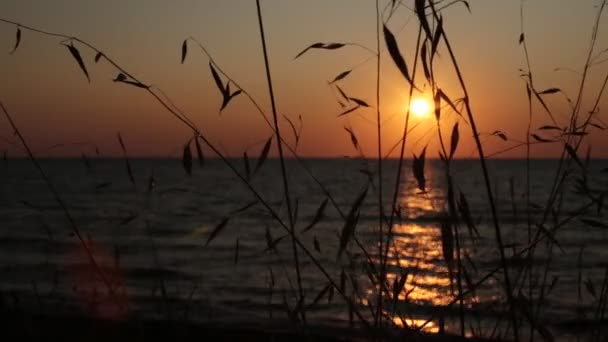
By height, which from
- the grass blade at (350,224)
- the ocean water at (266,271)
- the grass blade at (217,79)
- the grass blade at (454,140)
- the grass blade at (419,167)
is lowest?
the ocean water at (266,271)

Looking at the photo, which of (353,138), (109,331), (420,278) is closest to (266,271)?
(420,278)

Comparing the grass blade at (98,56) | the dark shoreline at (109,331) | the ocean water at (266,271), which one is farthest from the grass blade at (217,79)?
the dark shoreline at (109,331)

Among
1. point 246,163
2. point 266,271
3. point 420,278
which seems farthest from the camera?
point 266,271

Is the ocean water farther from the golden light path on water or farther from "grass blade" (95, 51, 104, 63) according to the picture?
"grass blade" (95, 51, 104, 63)

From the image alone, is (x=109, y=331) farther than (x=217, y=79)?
Yes

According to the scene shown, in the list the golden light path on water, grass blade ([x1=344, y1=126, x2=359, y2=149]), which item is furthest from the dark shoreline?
grass blade ([x1=344, y1=126, x2=359, y2=149])

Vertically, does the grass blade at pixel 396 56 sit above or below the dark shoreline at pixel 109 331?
above

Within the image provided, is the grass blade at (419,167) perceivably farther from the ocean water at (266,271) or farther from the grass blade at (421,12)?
the ocean water at (266,271)

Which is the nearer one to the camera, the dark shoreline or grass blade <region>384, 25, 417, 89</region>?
grass blade <region>384, 25, 417, 89</region>

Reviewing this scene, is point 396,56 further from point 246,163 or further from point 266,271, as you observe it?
point 266,271


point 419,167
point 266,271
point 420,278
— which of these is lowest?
point 266,271

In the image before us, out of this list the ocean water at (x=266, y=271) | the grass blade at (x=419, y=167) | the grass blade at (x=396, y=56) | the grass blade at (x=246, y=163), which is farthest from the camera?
the ocean water at (x=266, y=271)

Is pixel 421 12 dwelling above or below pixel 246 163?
above

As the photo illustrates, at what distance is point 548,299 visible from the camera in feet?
33.3
